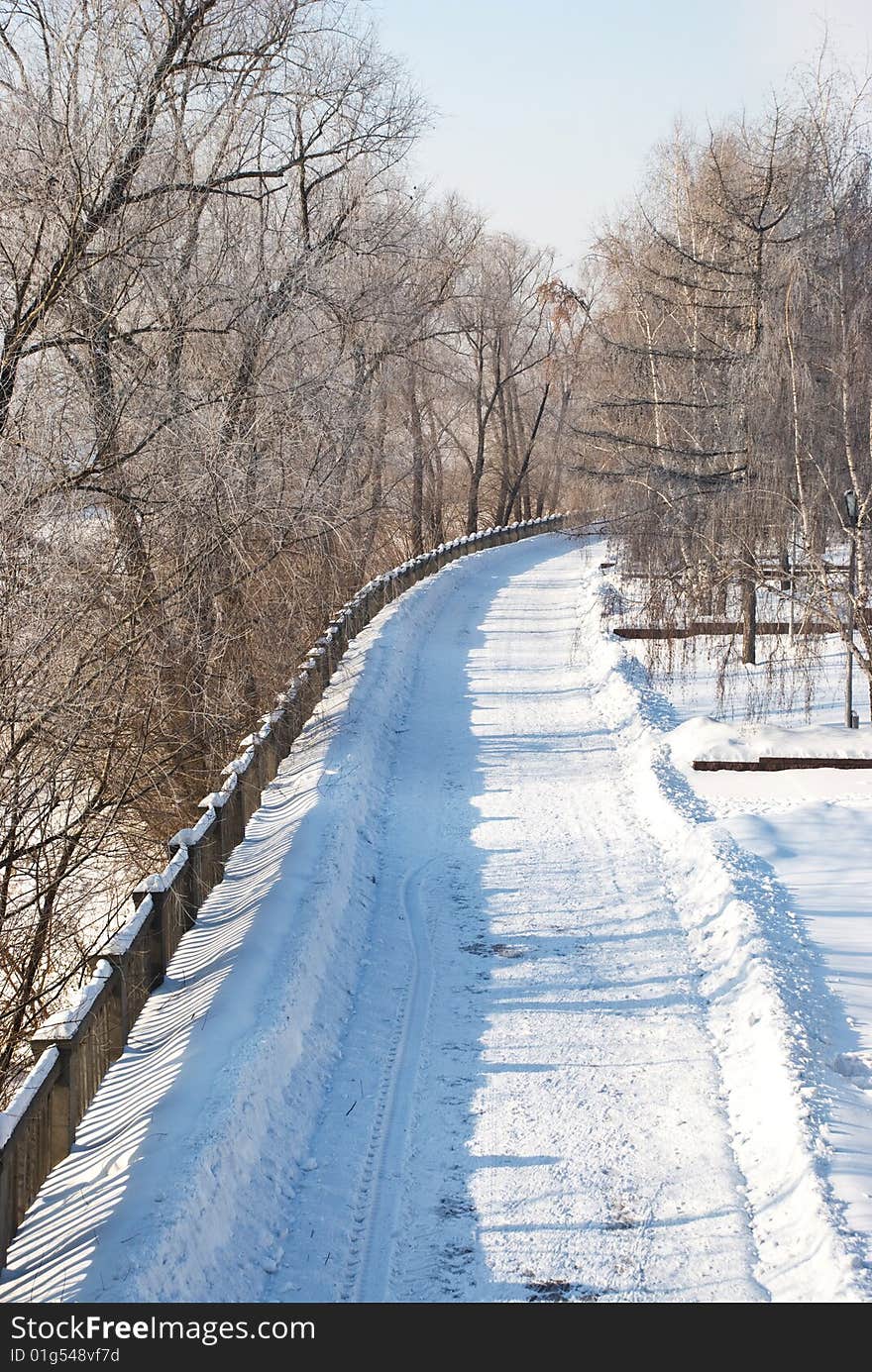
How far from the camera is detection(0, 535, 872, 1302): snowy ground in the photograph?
582 cm

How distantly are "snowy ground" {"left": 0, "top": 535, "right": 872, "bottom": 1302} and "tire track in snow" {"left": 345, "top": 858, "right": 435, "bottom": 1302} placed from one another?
0.7 inches

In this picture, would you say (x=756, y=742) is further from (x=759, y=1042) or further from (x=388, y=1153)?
(x=388, y=1153)

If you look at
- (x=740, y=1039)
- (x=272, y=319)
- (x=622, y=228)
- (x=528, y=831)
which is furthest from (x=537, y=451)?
(x=740, y=1039)

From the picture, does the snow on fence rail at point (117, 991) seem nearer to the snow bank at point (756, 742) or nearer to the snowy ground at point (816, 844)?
the snowy ground at point (816, 844)

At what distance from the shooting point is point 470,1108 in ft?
24.4

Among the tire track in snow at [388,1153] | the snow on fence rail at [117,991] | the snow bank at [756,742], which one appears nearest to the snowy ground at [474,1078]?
the tire track in snow at [388,1153]

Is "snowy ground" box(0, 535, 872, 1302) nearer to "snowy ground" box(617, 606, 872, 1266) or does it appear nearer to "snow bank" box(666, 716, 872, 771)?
"snowy ground" box(617, 606, 872, 1266)

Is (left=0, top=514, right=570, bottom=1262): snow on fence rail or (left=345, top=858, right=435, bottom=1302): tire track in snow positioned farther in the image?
(left=345, top=858, right=435, bottom=1302): tire track in snow

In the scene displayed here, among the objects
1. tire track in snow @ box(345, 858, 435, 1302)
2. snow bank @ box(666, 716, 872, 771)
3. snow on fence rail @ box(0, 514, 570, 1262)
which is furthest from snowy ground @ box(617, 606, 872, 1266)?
snow on fence rail @ box(0, 514, 570, 1262)

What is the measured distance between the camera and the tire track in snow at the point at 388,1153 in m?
5.97

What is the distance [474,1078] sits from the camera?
7.80 meters

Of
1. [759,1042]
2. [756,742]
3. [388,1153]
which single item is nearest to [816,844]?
[756,742]

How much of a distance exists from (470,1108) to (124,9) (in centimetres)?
1313

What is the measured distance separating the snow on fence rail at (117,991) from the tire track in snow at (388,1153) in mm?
1484
